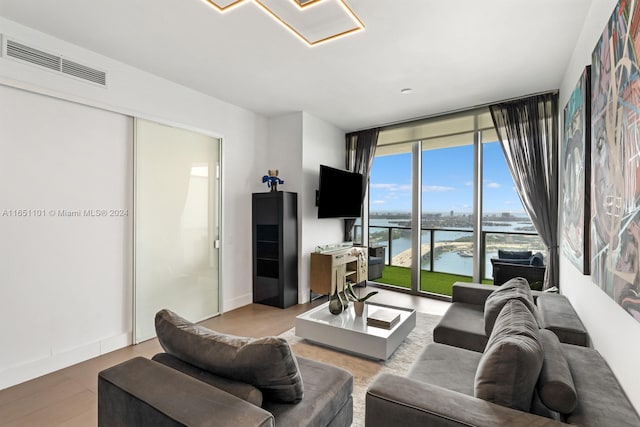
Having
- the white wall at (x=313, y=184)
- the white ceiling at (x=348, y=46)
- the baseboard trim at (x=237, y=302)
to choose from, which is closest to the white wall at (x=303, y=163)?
the white wall at (x=313, y=184)

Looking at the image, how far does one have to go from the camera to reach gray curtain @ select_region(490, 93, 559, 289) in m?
3.58

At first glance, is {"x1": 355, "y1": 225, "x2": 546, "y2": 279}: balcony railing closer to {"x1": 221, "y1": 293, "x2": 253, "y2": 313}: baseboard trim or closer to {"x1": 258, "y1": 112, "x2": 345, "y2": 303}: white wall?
{"x1": 258, "y1": 112, "x2": 345, "y2": 303}: white wall

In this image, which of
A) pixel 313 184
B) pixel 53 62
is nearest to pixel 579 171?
pixel 313 184

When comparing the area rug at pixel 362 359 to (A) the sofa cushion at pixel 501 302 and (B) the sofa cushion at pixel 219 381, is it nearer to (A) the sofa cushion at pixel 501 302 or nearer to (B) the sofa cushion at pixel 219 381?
(A) the sofa cushion at pixel 501 302

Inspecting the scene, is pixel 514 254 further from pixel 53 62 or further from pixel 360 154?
pixel 53 62

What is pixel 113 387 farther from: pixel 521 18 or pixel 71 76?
pixel 521 18

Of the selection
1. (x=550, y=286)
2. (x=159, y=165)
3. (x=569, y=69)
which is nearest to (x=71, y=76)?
(x=159, y=165)

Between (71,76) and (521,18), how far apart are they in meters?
3.72

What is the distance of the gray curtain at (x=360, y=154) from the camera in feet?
17.1

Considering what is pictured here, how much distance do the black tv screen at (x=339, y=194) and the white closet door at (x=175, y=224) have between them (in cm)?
149

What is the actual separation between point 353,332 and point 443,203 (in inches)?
122

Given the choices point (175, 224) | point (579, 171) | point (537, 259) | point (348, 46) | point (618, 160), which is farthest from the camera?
point (537, 259)

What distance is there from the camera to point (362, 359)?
272cm

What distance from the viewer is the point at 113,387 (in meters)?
1.24
